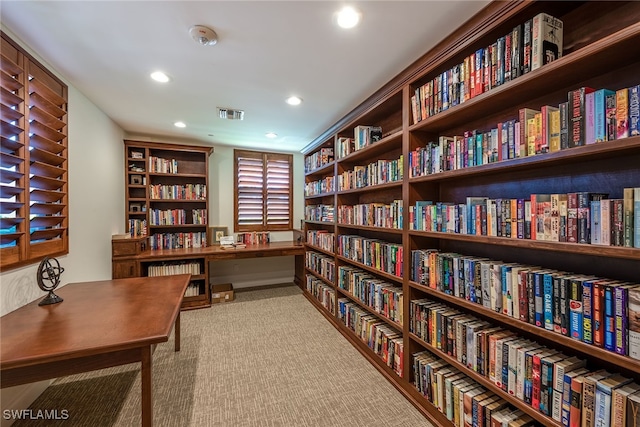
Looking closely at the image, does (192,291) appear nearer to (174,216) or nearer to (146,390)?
(174,216)

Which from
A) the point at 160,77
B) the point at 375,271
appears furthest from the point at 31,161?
the point at 375,271

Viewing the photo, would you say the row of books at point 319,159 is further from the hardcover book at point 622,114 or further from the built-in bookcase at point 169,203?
the hardcover book at point 622,114

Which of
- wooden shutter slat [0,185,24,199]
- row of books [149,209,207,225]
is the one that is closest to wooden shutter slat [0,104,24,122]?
wooden shutter slat [0,185,24,199]

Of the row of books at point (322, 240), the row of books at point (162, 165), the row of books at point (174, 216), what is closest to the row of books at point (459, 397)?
the row of books at point (322, 240)

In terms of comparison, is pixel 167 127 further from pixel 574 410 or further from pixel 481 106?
pixel 574 410

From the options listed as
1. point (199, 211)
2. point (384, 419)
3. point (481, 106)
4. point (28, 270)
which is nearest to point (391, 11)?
point (481, 106)

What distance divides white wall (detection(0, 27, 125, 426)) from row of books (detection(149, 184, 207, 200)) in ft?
Answer: 1.75

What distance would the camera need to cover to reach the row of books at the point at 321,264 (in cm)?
323

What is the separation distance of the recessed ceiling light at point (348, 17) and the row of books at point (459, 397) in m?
2.22

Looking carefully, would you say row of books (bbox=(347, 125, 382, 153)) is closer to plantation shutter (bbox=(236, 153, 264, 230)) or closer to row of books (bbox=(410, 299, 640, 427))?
row of books (bbox=(410, 299, 640, 427))

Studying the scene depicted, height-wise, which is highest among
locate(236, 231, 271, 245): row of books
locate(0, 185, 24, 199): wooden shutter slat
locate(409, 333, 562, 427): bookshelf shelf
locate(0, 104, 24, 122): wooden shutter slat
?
locate(0, 104, 24, 122): wooden shutter slat

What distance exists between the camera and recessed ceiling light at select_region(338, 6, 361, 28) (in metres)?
1.42

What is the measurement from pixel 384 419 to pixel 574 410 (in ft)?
3.43

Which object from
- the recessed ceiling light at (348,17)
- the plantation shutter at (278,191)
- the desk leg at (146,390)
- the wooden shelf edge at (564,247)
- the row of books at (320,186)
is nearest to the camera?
the wooden shelf edge at (564,247)
